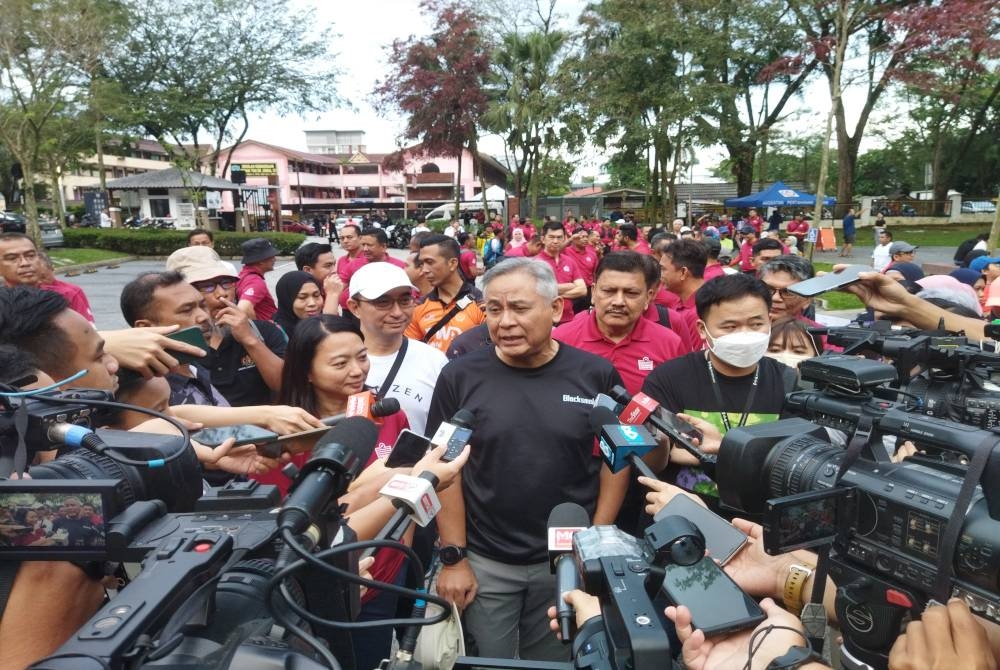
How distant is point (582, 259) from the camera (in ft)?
28.7

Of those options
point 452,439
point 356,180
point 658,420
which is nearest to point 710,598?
point 658,420

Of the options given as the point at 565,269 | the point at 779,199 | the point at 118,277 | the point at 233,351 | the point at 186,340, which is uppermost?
the point at 779,199

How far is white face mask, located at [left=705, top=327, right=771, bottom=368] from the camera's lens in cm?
258

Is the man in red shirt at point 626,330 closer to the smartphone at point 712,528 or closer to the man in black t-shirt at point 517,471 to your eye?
the man in black t-shirt at point 517,471

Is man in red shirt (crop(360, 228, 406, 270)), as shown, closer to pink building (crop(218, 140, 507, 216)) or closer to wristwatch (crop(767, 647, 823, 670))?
wristwatch (crop(767, 647, 823, 670))

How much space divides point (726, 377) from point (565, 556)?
4.52 feet

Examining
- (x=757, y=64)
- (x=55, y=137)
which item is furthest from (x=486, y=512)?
(x=55, y=137)

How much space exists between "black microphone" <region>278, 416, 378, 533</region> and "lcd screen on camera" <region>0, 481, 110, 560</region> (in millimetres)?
306

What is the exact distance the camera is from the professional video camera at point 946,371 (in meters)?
2.02

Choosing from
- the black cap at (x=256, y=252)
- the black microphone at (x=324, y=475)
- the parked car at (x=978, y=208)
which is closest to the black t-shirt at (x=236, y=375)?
the black cap at (x=256, y=252)

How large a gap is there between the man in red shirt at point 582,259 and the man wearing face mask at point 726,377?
176 inches

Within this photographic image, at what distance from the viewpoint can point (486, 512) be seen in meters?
2.48

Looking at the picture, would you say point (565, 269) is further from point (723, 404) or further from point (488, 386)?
point (488, 386)

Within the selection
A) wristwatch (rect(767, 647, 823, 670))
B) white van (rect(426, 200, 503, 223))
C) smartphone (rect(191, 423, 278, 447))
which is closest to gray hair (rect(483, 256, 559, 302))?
smartphone (rect(191, 423, 278, 447))
